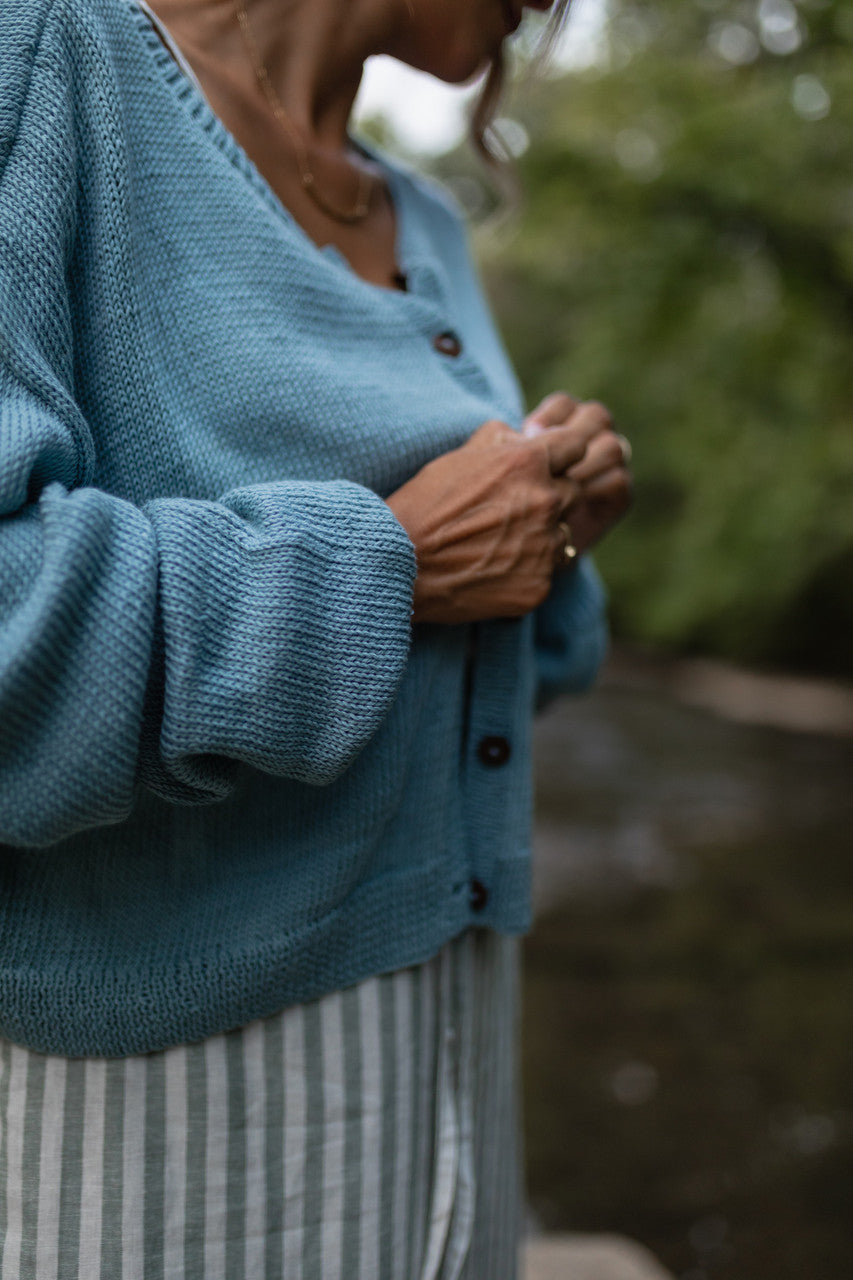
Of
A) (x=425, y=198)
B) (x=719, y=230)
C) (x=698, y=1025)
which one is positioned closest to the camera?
(x=425, y=198)

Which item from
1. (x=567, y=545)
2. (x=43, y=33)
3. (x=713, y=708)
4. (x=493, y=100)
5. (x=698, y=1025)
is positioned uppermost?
(x=43, y=33)

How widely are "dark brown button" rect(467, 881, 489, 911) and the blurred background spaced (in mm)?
921

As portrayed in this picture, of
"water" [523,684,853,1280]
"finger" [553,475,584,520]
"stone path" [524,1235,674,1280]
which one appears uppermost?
"finger" [553,475,584,520]

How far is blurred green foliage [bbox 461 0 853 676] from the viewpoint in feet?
17.2

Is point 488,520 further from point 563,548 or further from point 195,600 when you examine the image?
point 195,600

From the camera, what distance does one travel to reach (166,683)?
72 cm

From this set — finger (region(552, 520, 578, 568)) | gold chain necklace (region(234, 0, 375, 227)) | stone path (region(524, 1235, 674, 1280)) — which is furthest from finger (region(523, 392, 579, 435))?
stone path (region(524, 1235, 674, 1280))

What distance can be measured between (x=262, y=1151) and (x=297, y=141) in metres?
0.92

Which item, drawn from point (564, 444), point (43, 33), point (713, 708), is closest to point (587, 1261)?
point (564, 444)

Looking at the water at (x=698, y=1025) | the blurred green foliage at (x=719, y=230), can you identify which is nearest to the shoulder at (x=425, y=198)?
the water at (x=698, y=1025)

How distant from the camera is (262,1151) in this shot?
0.90 m

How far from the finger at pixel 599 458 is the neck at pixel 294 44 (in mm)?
419

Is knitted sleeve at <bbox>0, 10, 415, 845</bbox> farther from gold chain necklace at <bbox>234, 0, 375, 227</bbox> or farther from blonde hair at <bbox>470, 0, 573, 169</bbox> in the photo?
blonde hair at <bbox>470, 0, 573, 169</bbox>

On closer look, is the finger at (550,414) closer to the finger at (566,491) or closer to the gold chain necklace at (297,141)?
the finger at (566,491)
